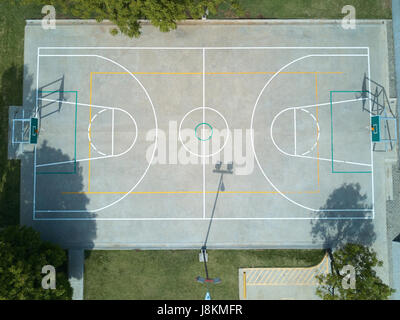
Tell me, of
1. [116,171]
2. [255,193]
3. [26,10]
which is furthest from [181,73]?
[26,10]

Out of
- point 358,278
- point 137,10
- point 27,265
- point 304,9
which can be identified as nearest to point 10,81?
point 137,10

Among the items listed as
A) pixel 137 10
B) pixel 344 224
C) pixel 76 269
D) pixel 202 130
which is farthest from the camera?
pixel 202 130

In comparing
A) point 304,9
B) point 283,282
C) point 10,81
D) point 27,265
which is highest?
point 304,9

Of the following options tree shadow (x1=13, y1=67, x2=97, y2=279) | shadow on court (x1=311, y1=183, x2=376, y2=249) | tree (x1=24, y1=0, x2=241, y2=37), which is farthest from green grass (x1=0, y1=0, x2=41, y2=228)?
shadow on court (x1=311, y1=183, x2=376, y2=249)

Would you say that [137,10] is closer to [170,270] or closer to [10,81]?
[10,81]

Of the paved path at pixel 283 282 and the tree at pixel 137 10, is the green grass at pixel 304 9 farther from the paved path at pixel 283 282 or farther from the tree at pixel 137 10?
the paved path at pixel 283 282

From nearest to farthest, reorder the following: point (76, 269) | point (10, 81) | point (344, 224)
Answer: point (76, 269)
point (344, 224)
point (10, 81)
